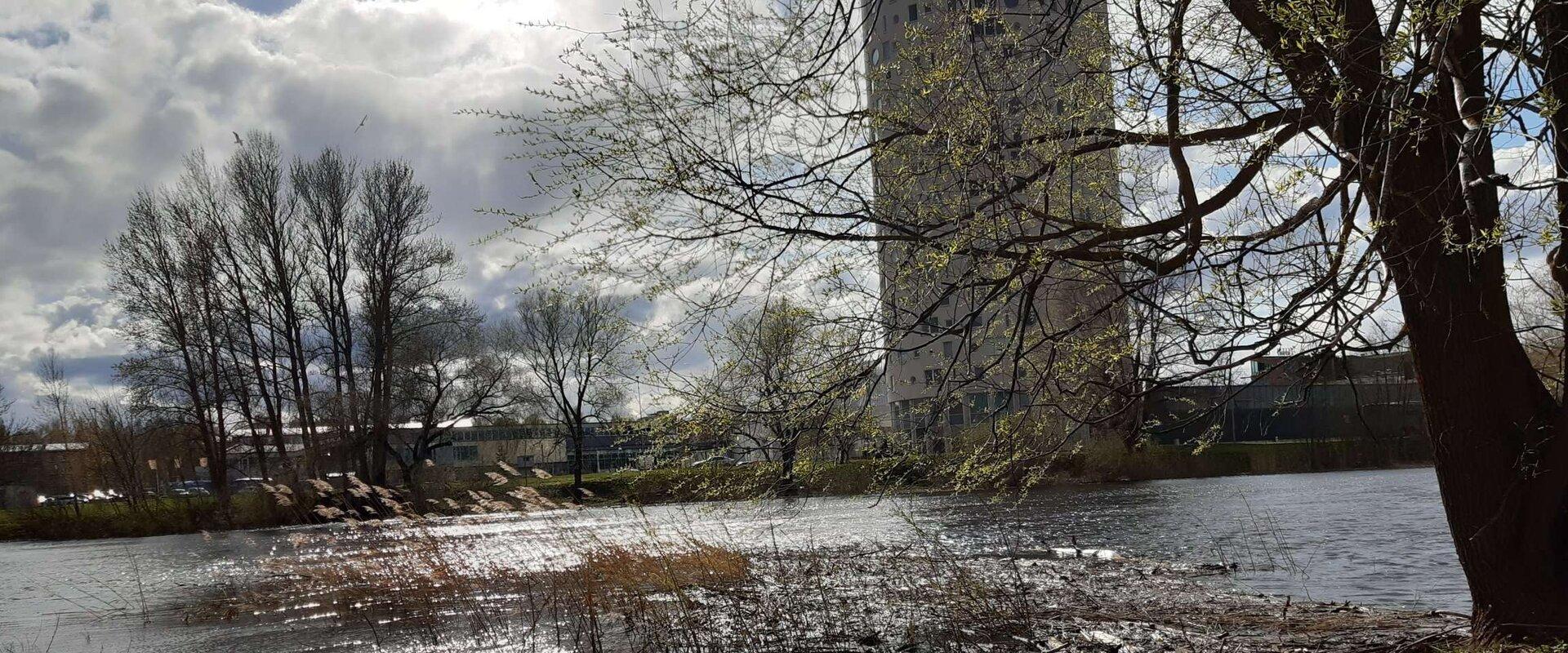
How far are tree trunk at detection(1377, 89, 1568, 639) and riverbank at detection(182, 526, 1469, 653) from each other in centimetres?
64

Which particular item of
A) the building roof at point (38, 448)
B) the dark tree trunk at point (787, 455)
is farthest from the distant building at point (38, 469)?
the dark tree trunk at point (787, 455)

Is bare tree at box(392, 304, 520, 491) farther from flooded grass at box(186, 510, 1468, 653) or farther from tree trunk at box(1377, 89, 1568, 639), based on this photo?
tree trunk at box(1377, 89, 1568, 639)

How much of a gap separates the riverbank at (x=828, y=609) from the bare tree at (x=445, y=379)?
80.5 feet

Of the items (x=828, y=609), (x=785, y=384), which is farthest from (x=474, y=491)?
(x=785, y=384)

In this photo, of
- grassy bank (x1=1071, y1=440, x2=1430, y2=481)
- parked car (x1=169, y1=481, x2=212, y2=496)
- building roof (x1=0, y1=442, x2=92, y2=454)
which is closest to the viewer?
grassy bank (x1=1071, y1=440, x2=1430, y2=481)

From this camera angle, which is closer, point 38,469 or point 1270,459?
point 1270,459

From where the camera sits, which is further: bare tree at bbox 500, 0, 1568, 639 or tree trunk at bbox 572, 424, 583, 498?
tree trunk at bbox 572, 424, 583, 498

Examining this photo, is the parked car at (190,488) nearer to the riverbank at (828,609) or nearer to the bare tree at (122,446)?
the bare tree at (122,446)

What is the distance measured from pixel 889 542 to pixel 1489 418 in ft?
39.0

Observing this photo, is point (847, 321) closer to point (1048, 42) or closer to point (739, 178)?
point (739, 178)

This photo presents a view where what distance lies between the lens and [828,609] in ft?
30.6

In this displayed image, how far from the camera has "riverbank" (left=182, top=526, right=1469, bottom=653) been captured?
26.5 feet

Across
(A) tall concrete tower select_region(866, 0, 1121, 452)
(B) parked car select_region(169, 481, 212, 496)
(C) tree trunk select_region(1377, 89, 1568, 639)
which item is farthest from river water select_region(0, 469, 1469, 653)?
(B) parked car select_region(169, 481, 212, 496)

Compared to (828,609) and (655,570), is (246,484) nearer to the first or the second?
(655,570)
